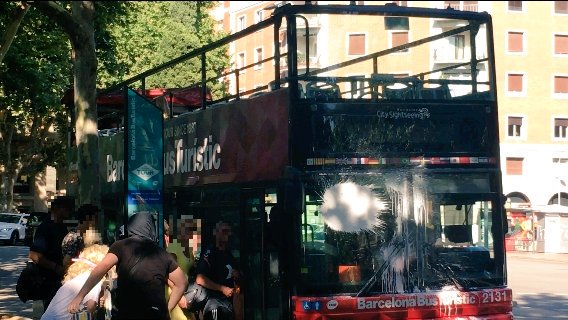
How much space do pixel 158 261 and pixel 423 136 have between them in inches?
164

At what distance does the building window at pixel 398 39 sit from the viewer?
1130 centimetres

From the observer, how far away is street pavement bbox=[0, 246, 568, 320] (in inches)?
704

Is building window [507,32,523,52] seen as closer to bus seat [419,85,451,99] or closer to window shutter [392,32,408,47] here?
window shutter [392,32,408,47]

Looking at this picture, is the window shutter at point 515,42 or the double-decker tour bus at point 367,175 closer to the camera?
the double-decker tour bus at point 367,175

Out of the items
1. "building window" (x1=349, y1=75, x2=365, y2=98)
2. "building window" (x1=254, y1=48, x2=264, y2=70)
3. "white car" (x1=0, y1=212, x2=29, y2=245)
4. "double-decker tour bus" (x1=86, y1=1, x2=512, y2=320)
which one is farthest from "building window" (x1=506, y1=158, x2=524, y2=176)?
"building window" (x1=349, y1=75, x2=365, y2=98)

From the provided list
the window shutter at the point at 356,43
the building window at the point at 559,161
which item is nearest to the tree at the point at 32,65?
the window shutter at the point at 356,43

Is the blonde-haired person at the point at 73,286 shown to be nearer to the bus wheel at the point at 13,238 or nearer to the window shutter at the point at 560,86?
the bus wheel at the point at 13,238

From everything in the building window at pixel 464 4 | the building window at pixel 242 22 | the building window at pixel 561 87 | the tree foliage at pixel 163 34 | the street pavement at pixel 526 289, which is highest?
the building window at pixel 242 22

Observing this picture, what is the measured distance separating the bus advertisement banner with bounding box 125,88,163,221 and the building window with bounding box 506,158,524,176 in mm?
50663

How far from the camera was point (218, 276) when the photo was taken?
10.6 meters

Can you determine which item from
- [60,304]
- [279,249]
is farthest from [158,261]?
[279,249]

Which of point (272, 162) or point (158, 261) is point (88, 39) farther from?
point (158, 261)

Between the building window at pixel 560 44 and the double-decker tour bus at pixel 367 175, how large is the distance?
170 ft

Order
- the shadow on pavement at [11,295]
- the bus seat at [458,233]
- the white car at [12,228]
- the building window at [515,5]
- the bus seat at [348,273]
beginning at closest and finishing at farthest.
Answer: the bus seat at [348,273] < the bus seat at [458,233] < the shadow on pavement at [11,295] < the white car at [12,228] < the building window at [515,5]
